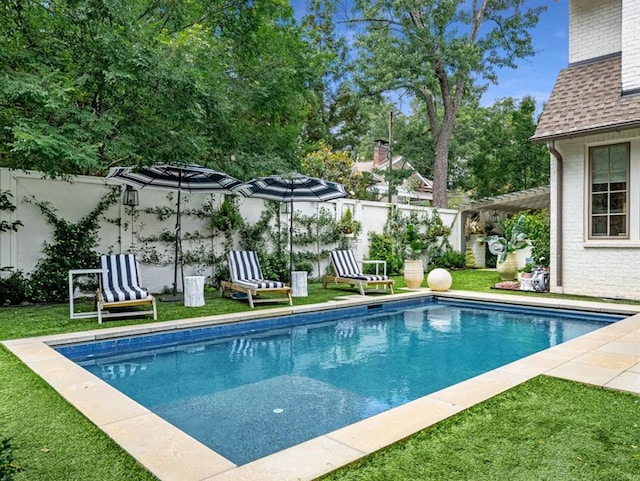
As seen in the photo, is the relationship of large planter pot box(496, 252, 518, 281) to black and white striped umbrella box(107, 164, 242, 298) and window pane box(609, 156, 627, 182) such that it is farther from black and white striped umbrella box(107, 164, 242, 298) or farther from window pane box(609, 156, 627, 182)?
black and white striped umbrella box(107, 164, 242, 298)

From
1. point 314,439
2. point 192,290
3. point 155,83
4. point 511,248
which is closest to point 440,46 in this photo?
point 511,248

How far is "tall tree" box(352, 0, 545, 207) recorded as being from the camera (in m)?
19.4

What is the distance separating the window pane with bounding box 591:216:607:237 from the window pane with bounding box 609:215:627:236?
0.36 ft

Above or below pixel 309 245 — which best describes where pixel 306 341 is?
below

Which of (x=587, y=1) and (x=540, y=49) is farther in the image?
(x=540, y=49)

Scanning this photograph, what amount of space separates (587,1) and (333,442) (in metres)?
11.3

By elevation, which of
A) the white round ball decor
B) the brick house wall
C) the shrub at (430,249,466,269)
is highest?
the brick house wall

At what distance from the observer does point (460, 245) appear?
17.2 metres

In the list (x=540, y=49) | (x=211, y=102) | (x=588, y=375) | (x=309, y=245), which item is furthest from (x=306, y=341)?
(x=540, y=49)

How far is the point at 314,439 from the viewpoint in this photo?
9.36ft

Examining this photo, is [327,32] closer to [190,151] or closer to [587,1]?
[587,1]

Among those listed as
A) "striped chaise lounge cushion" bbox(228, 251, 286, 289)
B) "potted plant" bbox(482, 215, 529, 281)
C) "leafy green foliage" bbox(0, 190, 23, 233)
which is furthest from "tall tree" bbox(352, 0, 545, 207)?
"leafy green foliage" bbox(0, 190, 23, 233)

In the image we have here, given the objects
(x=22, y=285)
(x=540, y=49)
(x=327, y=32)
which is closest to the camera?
(x=22, y=285)

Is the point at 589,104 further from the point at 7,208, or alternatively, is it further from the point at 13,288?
the point at 13,288
